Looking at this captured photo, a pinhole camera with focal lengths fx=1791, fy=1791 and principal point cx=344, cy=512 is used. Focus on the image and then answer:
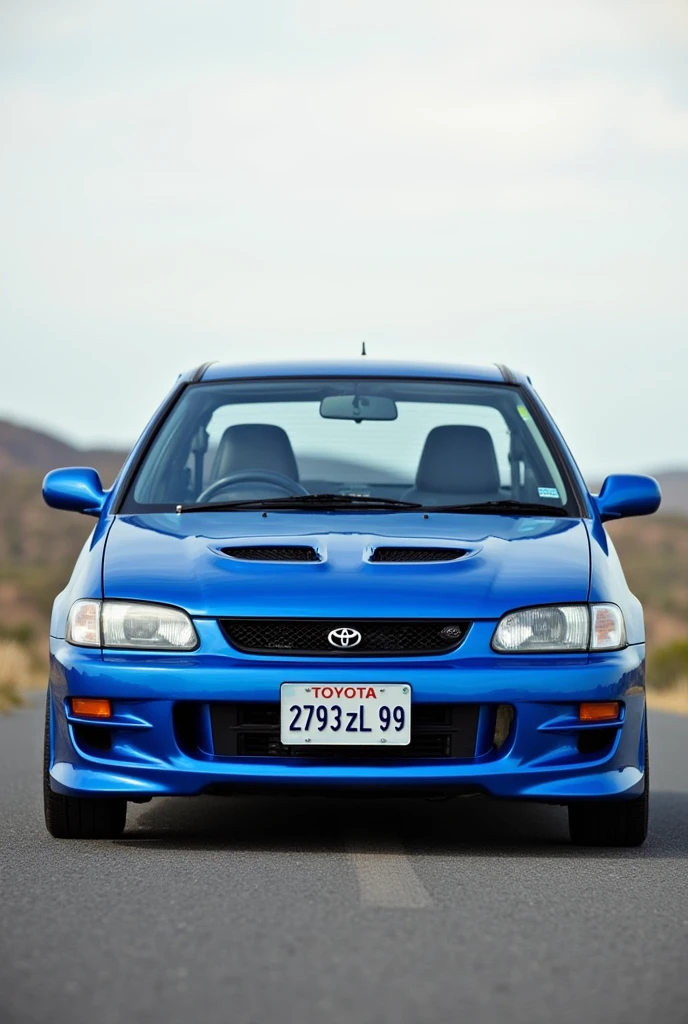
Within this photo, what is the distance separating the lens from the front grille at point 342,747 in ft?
18.8

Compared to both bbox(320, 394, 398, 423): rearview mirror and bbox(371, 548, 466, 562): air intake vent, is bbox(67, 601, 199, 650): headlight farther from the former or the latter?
bbox(320, 394, 398, 423): rearview mirror

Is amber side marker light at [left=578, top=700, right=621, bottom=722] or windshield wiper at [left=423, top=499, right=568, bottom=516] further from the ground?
windshield wiper at [left=423, top=499, right=568, bottom=516]

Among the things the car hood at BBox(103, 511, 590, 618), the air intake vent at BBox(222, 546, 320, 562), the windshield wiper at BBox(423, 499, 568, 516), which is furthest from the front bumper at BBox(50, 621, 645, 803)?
the windshield wiper at BBox(423, 499, 568, 516)

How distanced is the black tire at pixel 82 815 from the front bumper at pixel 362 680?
0.18 metres

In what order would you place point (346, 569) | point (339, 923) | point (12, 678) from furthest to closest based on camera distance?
point (12, 678) → point (346, 569) → point (339, 923)

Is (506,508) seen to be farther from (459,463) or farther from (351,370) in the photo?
(351,370)

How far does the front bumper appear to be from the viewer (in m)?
5.68

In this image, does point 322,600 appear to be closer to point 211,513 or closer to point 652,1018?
point 211,513

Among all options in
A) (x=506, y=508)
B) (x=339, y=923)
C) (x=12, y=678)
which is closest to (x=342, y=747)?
(x=339, y=923)

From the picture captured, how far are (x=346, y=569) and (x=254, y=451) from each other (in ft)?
5.41

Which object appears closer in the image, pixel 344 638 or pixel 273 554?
pixel 344 638

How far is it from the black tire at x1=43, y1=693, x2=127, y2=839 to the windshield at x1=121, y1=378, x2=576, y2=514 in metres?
1.47

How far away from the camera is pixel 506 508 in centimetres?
679

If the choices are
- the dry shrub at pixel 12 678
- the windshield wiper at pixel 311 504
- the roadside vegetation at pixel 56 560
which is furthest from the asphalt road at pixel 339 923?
the roadside vegetation at pixel 56 560
